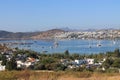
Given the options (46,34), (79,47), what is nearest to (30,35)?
(46,34)

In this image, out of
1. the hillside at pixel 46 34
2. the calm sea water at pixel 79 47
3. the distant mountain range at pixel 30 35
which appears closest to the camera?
the calm sea water at pixel 79 47

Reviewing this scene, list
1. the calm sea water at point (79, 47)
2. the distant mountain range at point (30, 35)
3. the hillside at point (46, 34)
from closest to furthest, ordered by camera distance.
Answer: the calm sea water at point (79, 47), the distant mountain range at point (30, 35), the hillside at point (46, 34)

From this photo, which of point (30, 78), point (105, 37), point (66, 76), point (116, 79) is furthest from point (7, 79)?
point (105, 37)

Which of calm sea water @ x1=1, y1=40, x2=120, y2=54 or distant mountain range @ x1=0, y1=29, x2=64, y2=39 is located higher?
distant mountain range @ x1=0, y1=29, x2=64, y2=39

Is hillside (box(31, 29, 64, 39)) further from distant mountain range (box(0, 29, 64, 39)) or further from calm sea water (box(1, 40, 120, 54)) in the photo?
calm sea water (box(1, 40, 120, 54))

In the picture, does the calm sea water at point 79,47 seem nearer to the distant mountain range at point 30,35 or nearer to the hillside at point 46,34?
the distant mountain range at point 30,35

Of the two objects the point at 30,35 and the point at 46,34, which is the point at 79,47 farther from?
the point at 30,35

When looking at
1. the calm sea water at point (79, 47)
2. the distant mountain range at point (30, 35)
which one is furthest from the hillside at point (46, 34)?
the calm sea water at point (79, 47)

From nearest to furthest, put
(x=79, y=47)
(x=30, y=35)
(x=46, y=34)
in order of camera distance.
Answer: (x=79, y=47), (x=46, y=34), (x=30, y=35)

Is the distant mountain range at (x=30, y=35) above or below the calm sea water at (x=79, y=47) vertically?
above

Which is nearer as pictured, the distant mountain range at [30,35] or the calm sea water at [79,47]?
the calm sea water at [79,47]

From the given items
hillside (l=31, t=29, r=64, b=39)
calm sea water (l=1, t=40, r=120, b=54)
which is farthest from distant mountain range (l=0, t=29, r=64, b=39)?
calm sea water (l=1, t=40, r=120, b=54)
